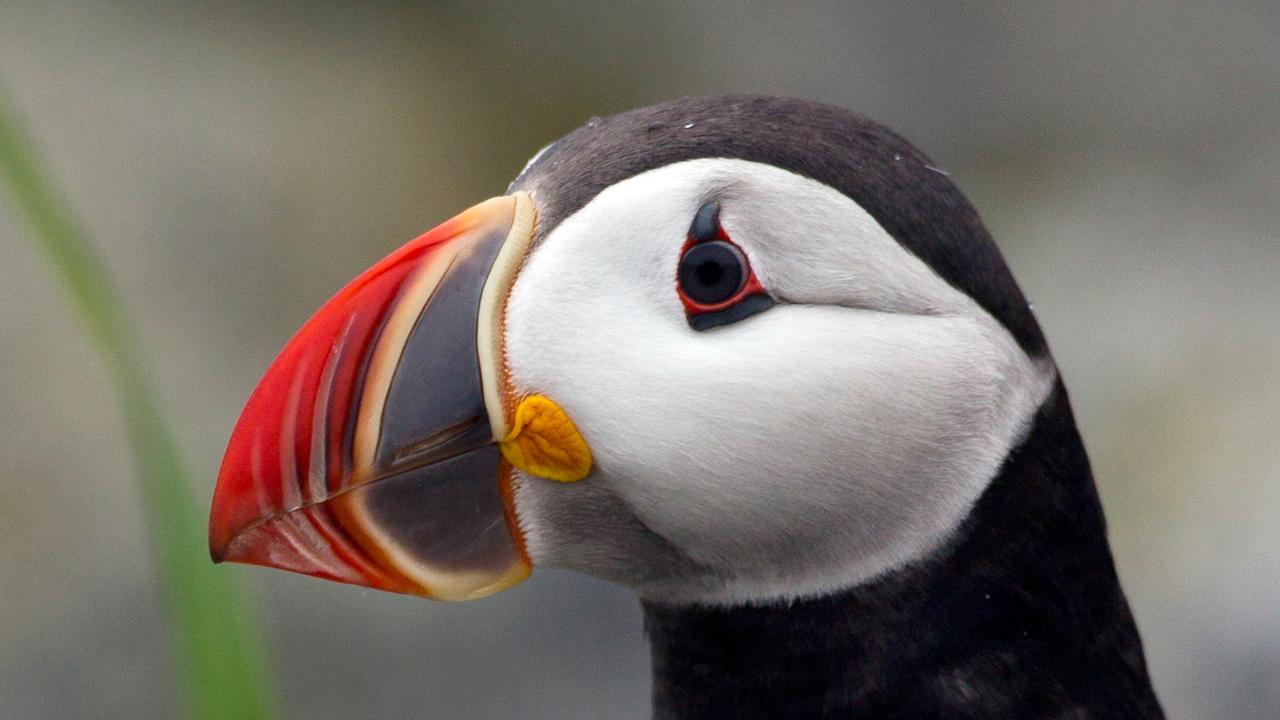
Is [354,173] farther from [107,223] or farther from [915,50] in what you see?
[915,50]

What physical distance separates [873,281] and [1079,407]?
8.45ft

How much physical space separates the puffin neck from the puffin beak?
0.31m

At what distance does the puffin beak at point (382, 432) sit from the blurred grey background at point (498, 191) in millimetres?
1798

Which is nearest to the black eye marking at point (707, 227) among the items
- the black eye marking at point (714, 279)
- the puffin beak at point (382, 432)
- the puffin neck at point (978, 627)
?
the black eye marking at point (714, 279)

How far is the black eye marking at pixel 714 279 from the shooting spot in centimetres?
121

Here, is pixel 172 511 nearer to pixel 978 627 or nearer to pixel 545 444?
pixel 545 444

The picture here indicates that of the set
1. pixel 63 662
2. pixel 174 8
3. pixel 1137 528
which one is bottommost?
pixel 1137 528

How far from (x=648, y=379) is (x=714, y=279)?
0.34 ft

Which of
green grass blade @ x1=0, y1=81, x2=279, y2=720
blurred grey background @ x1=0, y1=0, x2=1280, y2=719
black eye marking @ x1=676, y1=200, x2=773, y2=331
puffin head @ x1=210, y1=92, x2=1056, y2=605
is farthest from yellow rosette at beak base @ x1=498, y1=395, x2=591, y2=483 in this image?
blurred grey background @ x1=0, y1=0, x2=1280, y2=719

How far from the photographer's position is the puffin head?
1.21 meters

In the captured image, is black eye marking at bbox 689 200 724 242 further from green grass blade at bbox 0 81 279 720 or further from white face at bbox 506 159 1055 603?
green grass blade at bbox 0 81 279 720

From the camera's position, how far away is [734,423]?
1204 mm

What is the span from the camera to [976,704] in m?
1.33

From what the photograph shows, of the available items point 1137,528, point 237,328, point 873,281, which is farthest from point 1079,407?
point 873,281
